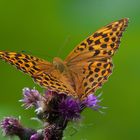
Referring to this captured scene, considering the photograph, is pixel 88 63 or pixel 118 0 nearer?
pixel 88 63

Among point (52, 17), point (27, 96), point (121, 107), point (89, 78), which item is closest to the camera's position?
point (89, 78)

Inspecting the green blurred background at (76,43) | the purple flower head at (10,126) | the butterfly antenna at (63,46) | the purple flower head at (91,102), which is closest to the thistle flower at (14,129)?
the purple flower head at (10,126)

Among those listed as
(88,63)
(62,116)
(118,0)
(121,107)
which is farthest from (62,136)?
(118,0)

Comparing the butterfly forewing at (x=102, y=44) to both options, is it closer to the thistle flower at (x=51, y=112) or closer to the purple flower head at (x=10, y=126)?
the thistle flower at (x=51, y=112)

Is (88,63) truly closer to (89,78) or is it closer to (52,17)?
(89,78)

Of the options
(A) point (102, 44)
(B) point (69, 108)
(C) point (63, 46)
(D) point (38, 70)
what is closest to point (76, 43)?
(C) point (63, 46)

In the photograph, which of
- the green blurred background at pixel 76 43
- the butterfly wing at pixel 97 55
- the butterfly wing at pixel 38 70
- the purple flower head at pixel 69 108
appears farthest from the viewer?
the green blurred background at pixel 76 43
